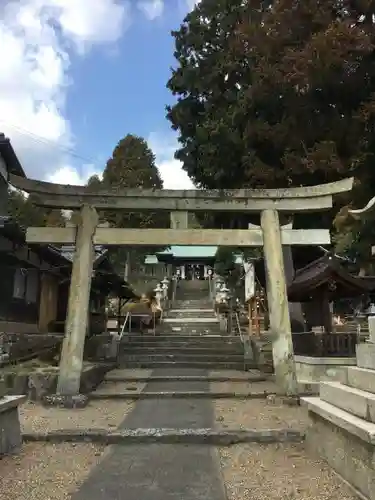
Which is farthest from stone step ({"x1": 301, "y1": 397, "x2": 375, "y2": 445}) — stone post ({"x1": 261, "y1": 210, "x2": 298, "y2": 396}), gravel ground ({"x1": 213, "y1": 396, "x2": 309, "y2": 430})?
stone post ({"x1": 261, "y1": 210, "x2": 298, "y2": 396})

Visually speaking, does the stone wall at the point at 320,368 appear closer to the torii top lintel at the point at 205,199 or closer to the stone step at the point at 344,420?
the torii top lintel at the point at 205,199

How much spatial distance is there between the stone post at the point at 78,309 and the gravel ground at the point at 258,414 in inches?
115

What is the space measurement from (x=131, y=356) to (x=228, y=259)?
15.5 metres

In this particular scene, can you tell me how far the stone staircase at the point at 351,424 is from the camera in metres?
4.16

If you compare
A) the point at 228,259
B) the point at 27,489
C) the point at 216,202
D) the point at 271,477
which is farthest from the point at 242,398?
the point at 228,259

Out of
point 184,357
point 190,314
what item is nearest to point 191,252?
point 190,314

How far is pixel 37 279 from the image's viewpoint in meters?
18.6

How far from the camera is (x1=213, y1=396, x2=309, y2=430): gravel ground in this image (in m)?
7.39

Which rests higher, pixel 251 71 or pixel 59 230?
pixel 251 71

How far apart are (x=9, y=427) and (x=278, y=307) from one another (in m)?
6.26

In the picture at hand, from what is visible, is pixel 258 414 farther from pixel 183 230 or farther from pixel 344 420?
pixel 183 230

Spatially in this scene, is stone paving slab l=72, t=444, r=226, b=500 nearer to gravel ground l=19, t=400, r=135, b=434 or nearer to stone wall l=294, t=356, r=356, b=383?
gravel ground l=19, t=400, r=135, b=434

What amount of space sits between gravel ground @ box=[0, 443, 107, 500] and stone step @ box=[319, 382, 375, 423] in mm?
2791

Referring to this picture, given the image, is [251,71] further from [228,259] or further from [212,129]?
[228,259]
